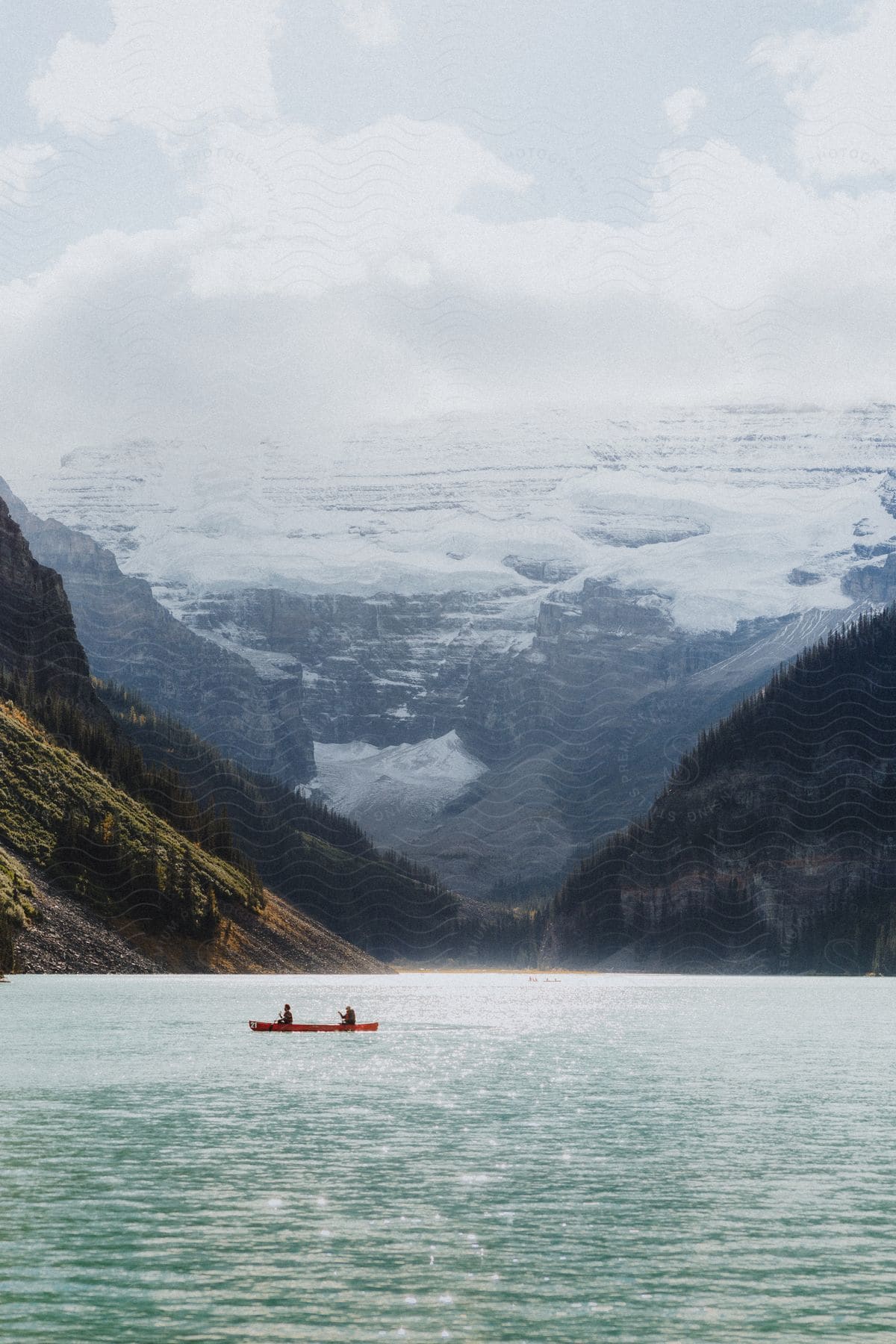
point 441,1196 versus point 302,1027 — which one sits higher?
point 441,1196

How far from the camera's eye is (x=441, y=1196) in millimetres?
46781

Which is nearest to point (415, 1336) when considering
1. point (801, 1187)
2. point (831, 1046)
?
point (801, 1187)

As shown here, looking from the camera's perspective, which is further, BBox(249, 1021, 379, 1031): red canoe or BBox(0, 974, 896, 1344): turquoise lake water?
BBox(249, 1021, 379, 1031): red canoe

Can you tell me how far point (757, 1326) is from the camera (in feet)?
109

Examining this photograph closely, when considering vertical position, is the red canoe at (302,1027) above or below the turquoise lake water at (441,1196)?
below

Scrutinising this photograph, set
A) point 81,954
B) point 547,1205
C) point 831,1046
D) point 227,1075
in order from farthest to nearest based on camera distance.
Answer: point 81,954
point 831,1046
point 227,1075
point 547,1205

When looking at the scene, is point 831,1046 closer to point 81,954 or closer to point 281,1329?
point 281,1329

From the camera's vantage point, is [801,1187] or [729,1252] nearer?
[729,1252]

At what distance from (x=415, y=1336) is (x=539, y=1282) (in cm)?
510

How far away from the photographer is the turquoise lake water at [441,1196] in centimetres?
3400

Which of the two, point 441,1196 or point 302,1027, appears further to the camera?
point 302,1027

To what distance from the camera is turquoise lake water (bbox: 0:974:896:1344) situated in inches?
1339

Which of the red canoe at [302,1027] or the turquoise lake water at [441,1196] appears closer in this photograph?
the turquoise lake water at [441,1196]

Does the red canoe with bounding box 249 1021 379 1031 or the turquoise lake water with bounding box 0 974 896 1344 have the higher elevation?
the turquoise lake water with bounding box 0 974 896 1344
